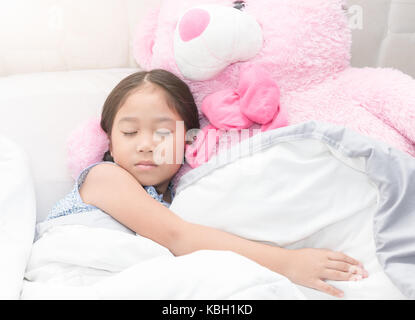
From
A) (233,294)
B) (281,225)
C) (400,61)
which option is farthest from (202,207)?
(400,61)

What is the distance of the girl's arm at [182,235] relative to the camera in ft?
2.46

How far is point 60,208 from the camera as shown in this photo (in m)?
0.91

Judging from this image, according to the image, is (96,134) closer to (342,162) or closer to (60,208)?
(60,208)

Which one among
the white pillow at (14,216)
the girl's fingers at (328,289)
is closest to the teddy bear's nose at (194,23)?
the white pillow at (14,216)

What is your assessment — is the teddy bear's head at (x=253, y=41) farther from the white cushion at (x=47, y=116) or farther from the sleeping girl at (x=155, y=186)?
the white cushion at (x=47, y=116)

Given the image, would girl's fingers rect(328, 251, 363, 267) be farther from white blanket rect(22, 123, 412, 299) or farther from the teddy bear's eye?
the teddy bear's eye

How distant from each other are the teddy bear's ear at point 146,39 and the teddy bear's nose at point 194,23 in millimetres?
188

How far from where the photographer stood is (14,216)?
0.80 metres

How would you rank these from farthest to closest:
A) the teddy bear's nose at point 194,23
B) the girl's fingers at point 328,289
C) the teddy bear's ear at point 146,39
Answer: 1. the teddy bear's ear at point 146,39
2. the teddy bear's nose at point 194,23
3. the girl's fingers at point 328,289

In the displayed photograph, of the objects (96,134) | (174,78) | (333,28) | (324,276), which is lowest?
(324,276)

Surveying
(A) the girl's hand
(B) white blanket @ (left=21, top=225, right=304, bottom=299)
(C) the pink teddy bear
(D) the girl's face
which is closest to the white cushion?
(C) the pink teddy bear

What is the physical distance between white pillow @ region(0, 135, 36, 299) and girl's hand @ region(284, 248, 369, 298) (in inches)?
17.0

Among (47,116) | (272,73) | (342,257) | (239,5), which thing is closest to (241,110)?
(272,73)

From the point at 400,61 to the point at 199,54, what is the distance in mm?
601
